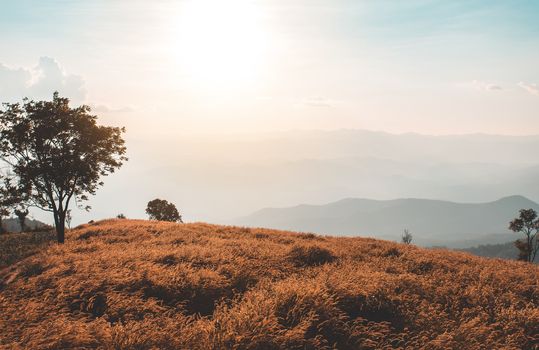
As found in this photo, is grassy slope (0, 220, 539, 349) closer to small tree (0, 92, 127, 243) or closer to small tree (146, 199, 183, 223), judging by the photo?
small tree (0, 92, 127, 243)

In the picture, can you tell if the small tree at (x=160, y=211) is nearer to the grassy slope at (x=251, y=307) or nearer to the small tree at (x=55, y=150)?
the small tree at (x=55, y=150)

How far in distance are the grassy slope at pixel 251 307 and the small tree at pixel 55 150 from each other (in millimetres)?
15624

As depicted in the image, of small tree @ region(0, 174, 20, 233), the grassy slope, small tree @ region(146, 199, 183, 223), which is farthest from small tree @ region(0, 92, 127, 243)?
small tree @ region(146, 199, 183, 223)

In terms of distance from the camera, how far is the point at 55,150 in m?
29.5

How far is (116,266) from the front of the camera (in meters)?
13.7

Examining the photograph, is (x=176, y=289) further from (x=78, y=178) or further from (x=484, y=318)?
(x=78, y=178)

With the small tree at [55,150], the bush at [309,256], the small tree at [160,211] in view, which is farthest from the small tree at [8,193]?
the small tree at [160,211]

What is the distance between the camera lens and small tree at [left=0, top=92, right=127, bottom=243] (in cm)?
2895

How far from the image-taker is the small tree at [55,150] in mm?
28953

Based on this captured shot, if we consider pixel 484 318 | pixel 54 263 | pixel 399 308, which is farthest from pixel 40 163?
pixel 484 318

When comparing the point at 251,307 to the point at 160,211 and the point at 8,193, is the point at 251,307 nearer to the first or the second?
the point at 8,193

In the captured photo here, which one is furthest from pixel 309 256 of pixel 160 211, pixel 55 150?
pixel 160 211

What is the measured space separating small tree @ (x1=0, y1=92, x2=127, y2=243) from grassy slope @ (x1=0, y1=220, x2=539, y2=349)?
51.3ft

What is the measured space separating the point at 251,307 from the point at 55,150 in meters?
26.9
